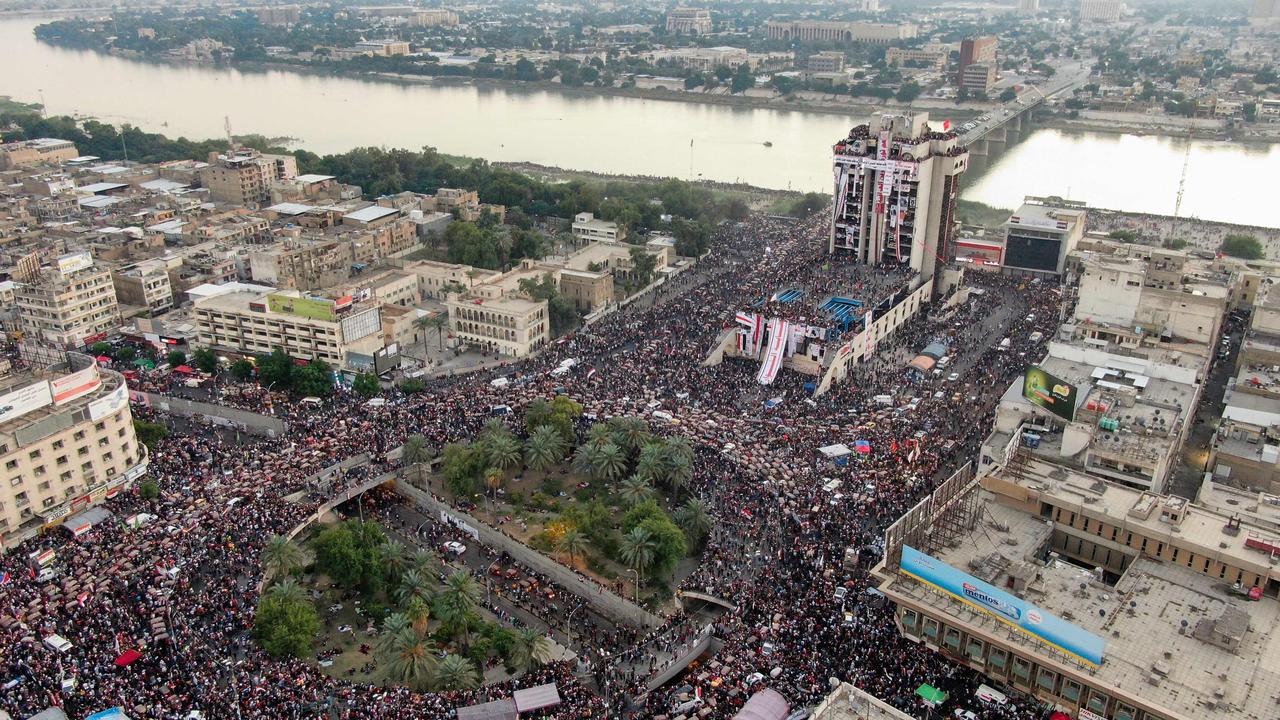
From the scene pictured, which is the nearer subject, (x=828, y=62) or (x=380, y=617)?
(x=380, y=617)

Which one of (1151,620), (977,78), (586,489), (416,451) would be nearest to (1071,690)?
(1151,620)

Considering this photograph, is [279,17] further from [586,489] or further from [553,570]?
[553,570]

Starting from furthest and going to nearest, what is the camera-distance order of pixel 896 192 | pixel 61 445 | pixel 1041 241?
pixel 1041 241 < pixel 896 192 < pixel 61 445

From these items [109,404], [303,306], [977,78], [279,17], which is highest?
[279,17]

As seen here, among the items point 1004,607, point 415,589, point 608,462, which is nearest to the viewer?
point 1004,607

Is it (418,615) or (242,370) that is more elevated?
(242,370)

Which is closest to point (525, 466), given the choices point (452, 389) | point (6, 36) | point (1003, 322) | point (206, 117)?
point (452, 389)
